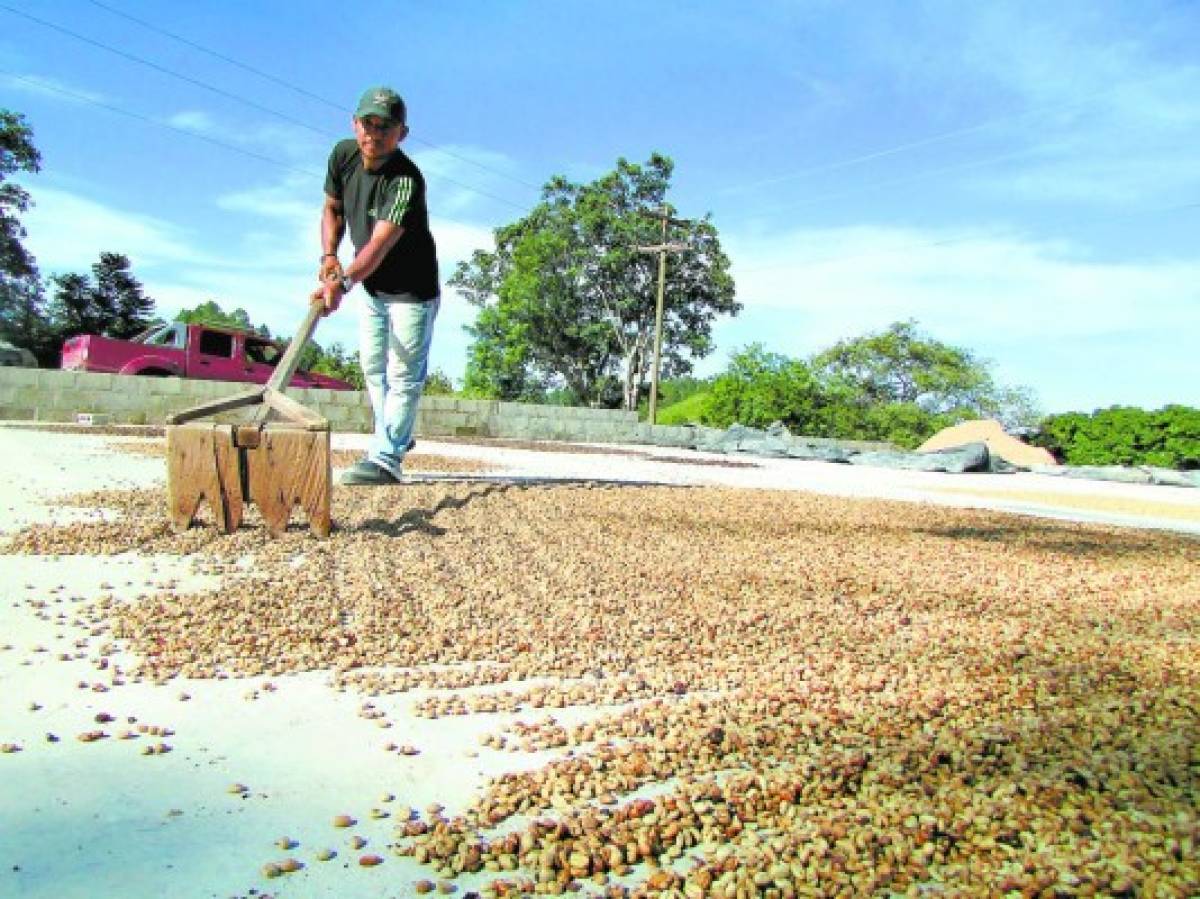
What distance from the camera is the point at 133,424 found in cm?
1195

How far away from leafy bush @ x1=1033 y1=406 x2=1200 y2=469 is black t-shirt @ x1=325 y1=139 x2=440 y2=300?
54.1 ft

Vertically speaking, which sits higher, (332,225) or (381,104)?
(381,104)

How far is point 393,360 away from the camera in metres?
4.63

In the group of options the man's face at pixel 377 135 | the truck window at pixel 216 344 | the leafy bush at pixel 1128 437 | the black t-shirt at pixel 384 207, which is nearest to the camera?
the man's face at pixel 377 135

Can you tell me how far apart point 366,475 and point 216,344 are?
11.9 m

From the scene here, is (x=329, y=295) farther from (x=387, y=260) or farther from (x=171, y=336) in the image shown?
(x=171, y=336)

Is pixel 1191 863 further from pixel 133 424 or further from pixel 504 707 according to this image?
pixel 133 424

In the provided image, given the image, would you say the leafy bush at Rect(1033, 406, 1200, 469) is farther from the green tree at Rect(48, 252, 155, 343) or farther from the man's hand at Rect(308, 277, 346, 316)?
the green tree at Rect(48, 252, 155, 343)

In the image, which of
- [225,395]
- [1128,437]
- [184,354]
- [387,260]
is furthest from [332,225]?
[1128,437]

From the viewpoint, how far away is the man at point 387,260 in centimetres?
427

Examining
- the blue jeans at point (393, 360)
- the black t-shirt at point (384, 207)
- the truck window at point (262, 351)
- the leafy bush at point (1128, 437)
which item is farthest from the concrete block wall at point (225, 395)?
the leafy bush at point (1128, 437)

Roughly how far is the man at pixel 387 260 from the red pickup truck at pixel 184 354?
11.2 metres

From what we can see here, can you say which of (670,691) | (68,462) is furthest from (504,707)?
(68,462)

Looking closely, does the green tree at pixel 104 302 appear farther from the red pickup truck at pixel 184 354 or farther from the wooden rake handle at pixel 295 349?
the wooden rake handle at pixel 295 349
